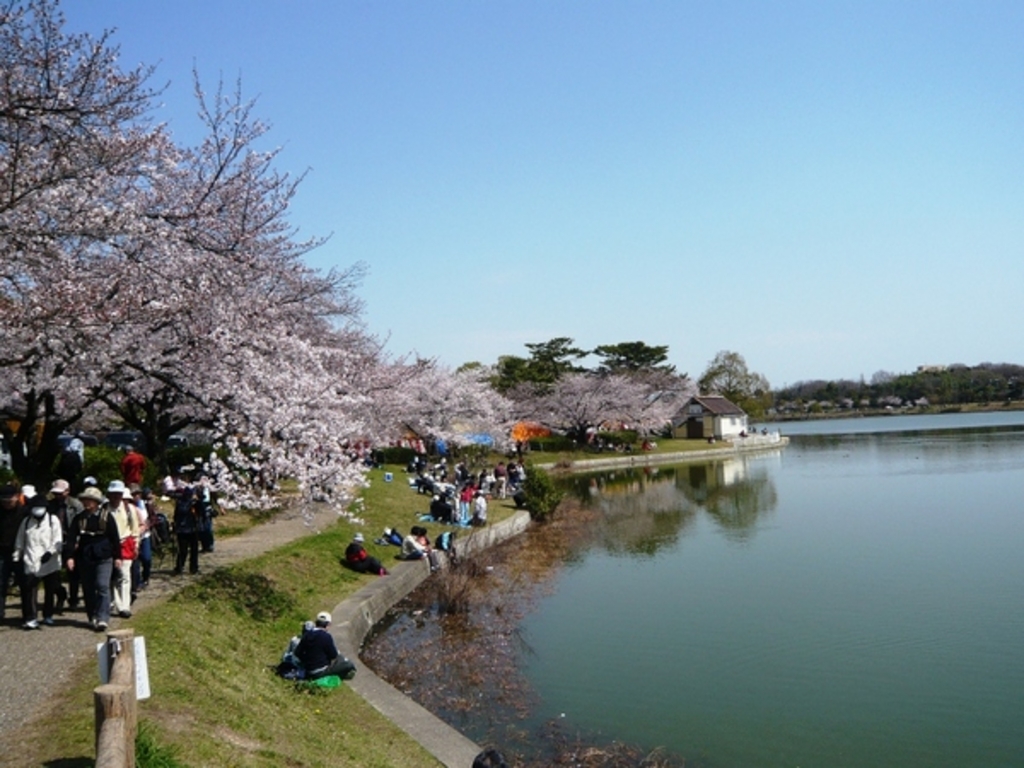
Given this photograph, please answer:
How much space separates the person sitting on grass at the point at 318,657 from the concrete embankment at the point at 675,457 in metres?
34.4

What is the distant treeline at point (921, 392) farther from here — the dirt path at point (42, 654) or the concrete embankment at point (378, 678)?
the dirt path at point (42, 654)

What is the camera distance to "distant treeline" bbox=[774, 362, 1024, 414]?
4569 inches

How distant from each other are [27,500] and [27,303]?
2.06 m

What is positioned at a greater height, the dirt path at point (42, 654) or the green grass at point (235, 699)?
the dirt path at point (42, 654)

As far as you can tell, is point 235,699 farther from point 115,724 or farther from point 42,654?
point 115,724

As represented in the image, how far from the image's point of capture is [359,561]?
605 inches

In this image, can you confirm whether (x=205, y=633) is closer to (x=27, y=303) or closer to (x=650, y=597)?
(x=27, y=303)

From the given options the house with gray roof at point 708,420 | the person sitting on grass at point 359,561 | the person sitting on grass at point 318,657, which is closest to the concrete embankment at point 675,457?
the house with gray roof at point 708,420

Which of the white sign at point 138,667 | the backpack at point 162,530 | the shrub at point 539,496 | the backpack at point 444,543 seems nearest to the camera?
the white sign at point 138,667

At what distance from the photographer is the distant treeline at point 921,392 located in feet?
381

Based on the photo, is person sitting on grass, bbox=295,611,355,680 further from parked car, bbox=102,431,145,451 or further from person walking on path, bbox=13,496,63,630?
parked car, bbox=102,431,145,451

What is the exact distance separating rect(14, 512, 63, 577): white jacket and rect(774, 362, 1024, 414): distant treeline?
125403mm

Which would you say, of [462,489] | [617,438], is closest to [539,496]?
[462,489]

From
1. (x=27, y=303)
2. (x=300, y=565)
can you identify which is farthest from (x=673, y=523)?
(x=27, y=303)
